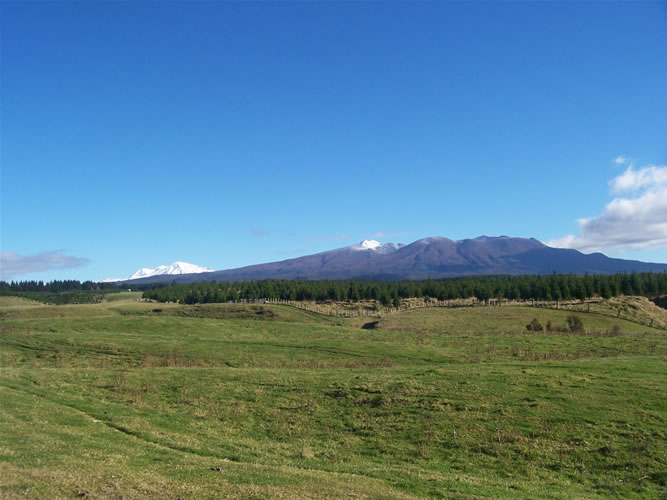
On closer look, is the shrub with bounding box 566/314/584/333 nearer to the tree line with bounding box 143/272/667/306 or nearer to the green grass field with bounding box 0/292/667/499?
the green grass field with bounding box 0/292/667/499

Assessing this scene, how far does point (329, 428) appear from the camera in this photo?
69.9ft

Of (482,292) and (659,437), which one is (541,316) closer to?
(482,292)

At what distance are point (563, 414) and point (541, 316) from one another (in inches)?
2770

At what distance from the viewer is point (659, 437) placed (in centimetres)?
1845

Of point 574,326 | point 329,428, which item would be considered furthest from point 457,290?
point 329,428

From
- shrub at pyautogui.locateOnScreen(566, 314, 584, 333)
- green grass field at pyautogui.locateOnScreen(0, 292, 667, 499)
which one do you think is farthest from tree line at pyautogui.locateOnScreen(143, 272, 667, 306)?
green grass field at pyautogui.locateOnScreen(0, 292, 667, 499)

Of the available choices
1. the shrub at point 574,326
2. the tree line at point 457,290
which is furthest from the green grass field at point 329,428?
the tree line at point 457,290

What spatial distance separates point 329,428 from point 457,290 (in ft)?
419

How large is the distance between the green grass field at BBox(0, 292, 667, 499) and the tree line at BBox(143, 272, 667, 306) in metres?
90.3

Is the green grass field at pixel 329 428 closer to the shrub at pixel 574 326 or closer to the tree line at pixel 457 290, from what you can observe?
the shrub at pixel 574 326

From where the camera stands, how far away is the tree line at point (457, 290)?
403 ft

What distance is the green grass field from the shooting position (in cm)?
1355

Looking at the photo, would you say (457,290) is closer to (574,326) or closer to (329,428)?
(574,326)

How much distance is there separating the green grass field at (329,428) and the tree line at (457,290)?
296 feet
